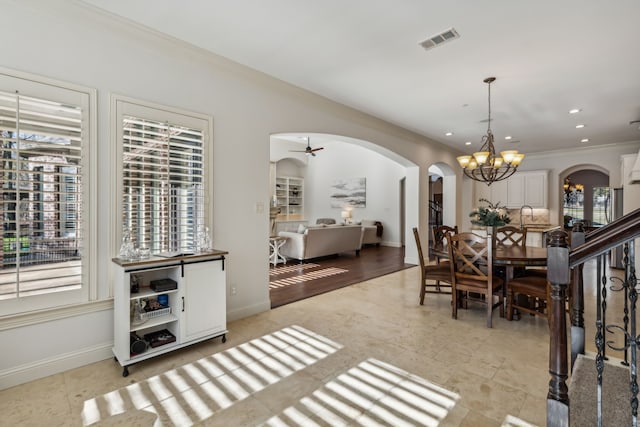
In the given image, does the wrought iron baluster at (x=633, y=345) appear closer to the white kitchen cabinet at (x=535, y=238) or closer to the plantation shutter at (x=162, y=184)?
the plantation shutter at (x=162, y=184)

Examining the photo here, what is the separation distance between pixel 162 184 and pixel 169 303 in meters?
1.10

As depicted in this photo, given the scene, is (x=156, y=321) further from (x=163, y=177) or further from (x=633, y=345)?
(x=633, y=345)

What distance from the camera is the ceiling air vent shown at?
2.81 meters

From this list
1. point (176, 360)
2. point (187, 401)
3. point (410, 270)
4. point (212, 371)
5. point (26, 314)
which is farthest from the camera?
point (410, 270)

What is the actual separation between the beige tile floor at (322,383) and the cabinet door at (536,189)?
625cm

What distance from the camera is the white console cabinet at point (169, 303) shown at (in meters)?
2.45

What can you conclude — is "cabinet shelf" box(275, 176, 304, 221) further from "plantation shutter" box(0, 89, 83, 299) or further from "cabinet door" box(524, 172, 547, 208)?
"plantation shutter" box(0, 89, 83, 299)

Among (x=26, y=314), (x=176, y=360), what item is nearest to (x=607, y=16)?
(x=176, y=360)

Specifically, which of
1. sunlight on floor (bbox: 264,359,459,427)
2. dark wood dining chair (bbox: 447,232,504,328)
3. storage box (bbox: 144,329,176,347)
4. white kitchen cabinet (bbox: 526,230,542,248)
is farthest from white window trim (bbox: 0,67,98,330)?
white kitchen cabinet (bbox: 526,230,542,248)

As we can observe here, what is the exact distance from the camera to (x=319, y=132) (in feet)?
14.6

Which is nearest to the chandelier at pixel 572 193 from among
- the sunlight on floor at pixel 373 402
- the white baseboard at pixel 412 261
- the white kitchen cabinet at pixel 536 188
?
the white kitchen cabinet at pixel 536 188

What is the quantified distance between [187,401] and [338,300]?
2.50 meters

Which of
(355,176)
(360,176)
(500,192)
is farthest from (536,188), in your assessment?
(355,176)

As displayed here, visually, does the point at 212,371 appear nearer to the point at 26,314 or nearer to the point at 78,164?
the point at 26,314
